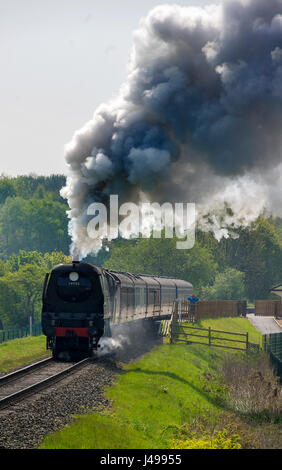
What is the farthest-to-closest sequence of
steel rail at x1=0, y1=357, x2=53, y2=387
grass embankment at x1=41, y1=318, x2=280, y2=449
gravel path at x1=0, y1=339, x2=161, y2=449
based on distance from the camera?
steel rail at x1=0, y1=357, x2=53, y2=387, grass embankment at x1=41, y1=318, x2=280, y2=449, gravel path at x1=0, y1=339, x2=161, y2=449

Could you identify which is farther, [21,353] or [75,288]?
[21,353]

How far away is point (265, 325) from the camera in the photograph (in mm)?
52094

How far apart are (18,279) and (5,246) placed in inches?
2605

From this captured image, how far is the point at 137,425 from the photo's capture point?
47.9 feet

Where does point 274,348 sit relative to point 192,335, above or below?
below

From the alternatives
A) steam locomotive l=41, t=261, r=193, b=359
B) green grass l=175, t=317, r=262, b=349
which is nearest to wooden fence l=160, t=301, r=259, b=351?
green grass l=175, t=317, r=262, b=349

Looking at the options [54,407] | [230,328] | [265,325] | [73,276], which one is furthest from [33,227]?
[54,407]

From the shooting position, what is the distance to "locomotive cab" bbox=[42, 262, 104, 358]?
72.8 ft

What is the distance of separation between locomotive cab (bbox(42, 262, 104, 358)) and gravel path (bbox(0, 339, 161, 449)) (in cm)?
140

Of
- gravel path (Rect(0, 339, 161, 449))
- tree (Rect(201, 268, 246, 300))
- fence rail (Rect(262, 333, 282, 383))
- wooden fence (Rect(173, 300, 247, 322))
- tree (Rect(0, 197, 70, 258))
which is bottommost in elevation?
fence rail (Rect(262, 333, 282, 383))

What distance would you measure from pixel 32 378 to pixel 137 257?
51.1 metres

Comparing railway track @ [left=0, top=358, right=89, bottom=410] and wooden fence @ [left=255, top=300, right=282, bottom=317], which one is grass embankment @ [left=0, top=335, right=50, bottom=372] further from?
wooden fence @ [left=255, top=300, right=282, bottom=317]

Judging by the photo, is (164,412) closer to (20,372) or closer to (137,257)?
(20,372)

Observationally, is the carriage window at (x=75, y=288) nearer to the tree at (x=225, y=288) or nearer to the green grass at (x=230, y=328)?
the green grass at (x=230, y=328)
